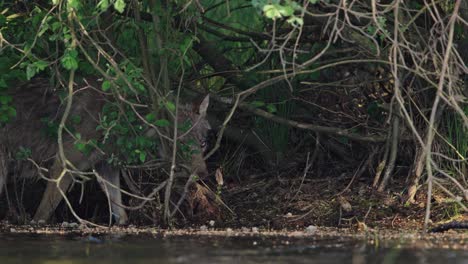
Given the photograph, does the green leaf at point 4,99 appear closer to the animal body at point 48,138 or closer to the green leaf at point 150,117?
the animal body at point 48,138

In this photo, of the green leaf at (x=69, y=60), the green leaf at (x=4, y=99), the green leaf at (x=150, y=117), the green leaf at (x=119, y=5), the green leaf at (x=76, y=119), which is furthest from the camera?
the green leaf at (x=76, y=119)

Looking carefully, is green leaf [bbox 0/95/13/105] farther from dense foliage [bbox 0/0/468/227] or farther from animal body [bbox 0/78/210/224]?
animal body [bbox 0/78/210/224]

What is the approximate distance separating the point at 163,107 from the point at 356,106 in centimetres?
243

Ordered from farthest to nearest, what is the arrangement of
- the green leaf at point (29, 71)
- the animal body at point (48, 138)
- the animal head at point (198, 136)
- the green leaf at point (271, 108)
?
1. the animal body at point (48, 138)
2. the green leaf at point (271, 108)
3. the animal head at point (198, 136)
4. the green leaf at point (29, 71)

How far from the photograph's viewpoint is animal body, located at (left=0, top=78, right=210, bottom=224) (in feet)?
29.9

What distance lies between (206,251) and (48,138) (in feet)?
10.9

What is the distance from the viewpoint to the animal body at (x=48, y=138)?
29.9 ft

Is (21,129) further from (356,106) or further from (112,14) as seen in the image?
(356,106)

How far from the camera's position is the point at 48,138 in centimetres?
927

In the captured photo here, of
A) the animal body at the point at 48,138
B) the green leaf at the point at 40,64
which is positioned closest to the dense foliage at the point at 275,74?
the green leaf at the point at 40,64

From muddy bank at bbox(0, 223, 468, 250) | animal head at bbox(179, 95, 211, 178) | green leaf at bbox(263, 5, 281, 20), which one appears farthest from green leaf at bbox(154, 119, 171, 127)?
green leaf at bbox(263, 5, 281, 20)

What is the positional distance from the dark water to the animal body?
5.55 feet

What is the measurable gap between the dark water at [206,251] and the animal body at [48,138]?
5.55 ft

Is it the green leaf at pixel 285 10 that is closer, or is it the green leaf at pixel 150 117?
the green leaf at pixel 285 10
